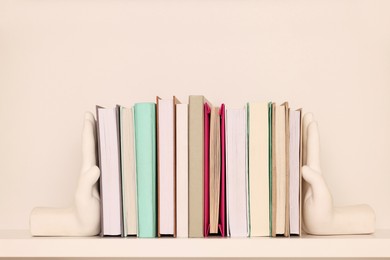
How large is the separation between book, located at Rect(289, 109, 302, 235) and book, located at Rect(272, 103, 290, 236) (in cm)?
2

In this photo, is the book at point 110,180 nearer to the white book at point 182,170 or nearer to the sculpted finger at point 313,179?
the white book at point 182,170

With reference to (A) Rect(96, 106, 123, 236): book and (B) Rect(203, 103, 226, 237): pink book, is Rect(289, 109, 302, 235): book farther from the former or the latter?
(A) Rect(96, 106, 123, 236): book

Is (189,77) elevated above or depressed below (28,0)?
below

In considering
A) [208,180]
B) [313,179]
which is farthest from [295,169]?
[208,180]


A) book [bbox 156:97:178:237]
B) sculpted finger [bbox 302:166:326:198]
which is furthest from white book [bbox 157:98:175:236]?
sculpted finger [bbox 302:166:326:198]

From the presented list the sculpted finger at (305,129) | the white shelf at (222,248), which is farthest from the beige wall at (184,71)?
the white shelf at (222,248)

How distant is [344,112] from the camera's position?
1223mm

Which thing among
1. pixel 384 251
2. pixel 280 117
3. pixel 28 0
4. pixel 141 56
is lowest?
pixel 384 251

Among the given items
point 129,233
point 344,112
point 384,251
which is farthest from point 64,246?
point 344,112

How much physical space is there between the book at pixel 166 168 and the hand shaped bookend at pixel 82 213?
4.2 inches

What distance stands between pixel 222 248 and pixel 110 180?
217 millimetres

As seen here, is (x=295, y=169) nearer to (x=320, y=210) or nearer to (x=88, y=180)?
(x=320, y=210)

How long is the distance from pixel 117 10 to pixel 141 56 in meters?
0.11

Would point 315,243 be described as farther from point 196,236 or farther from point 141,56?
point 141,56
